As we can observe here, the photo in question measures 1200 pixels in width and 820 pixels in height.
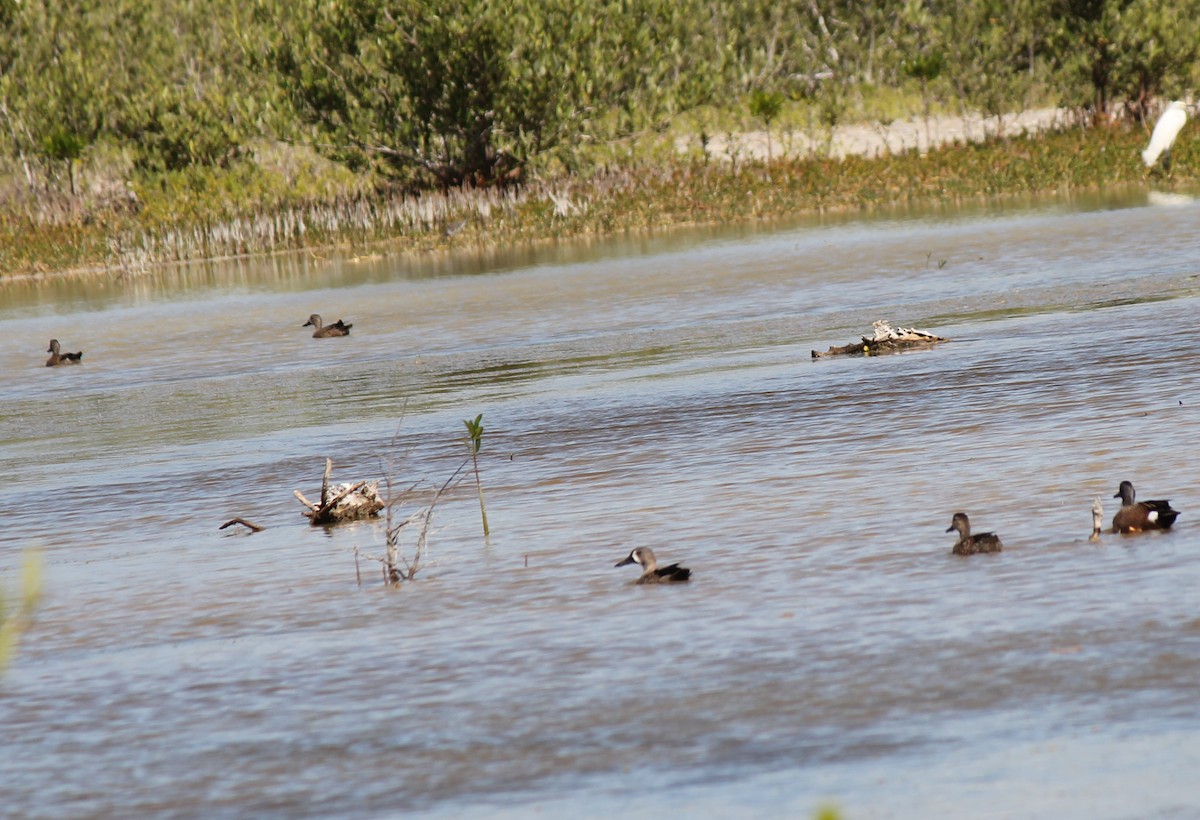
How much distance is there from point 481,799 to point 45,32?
59.5m

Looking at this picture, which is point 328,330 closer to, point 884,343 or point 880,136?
point 884,343

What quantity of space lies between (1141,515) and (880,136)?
48976 mm

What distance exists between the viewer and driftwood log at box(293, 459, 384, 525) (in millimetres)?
11844

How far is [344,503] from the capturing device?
12.0 m

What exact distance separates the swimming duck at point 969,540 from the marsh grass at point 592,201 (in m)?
33.1

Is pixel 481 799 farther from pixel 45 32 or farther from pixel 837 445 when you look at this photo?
pixel 45 32

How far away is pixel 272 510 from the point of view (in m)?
12.8

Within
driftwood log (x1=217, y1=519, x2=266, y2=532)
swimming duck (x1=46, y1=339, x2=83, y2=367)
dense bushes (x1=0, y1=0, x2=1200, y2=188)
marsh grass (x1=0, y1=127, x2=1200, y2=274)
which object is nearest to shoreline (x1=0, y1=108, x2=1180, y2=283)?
marsh grass (x1=0, y1=127, x2=1200, y2=274)

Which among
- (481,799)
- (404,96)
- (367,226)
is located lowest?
(481,799)

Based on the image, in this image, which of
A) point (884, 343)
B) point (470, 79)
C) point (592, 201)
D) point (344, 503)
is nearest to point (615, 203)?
point (592, 201)

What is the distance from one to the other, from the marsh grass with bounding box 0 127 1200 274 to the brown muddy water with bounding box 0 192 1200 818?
2226 centimetres

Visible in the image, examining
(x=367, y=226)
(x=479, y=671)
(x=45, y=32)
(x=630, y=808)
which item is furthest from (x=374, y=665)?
(x=45, y=32)

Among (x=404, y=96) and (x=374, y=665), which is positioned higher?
(x=404, y=96)

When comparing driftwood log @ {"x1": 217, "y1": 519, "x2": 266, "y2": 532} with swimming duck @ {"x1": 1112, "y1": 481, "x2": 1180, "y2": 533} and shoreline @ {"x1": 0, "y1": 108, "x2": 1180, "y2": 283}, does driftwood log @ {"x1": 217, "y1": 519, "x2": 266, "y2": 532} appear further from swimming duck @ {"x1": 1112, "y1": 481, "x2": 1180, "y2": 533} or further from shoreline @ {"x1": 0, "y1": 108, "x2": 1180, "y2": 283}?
shoreline @ {"x1": 0, "y1": 108, "x2": 1180, "y2": 283}
